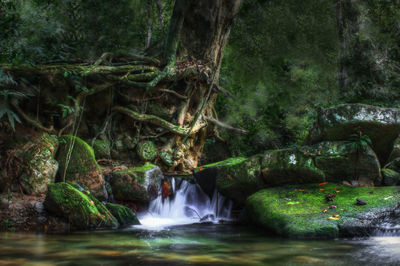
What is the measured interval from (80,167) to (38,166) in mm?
867

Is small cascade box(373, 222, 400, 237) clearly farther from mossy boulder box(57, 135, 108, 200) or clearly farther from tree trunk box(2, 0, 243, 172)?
tree trunk box(2, 0, 243, 172)

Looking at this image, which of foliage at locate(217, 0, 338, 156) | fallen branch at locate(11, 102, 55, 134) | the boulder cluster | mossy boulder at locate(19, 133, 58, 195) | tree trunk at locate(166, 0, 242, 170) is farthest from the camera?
foliage at locate(217, 0, 338, 156)

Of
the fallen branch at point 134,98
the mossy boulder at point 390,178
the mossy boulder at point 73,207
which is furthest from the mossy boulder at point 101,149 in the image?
the mossy boulder at point 390,178

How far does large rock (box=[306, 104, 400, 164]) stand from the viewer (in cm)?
591

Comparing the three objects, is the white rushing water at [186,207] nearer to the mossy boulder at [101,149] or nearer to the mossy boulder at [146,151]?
the mossy boulder at [146,151]

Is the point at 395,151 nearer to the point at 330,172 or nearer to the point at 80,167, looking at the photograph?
the point at 330,172

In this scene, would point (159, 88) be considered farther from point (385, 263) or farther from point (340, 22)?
point (385, 263)

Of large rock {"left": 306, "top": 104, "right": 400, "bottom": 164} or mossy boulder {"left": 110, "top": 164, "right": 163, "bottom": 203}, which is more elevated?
large rock {"left": 306, "top": 104, "right": 400, "bottom": 164}

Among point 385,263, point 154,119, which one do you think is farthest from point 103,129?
point 385,263

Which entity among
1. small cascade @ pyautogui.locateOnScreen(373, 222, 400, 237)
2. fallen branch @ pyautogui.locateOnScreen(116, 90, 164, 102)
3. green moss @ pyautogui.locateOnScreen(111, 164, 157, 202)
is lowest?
small cascade @ pyautogui.locateOnScreen(373, 222, 400, 237)

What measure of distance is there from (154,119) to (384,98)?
6678 millimetres

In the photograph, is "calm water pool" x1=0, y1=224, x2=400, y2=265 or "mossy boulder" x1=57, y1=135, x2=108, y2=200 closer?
"calm water pool" x1=0, y1=224, x2=400, y2=265

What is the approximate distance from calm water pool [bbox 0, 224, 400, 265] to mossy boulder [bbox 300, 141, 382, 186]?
175cm

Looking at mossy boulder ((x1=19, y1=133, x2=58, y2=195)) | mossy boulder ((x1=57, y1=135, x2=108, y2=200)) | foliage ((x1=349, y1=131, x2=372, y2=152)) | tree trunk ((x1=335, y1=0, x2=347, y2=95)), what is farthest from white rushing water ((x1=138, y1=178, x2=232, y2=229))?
tree trunk ((x1=335, y1=0, x2=347, y2=95))
